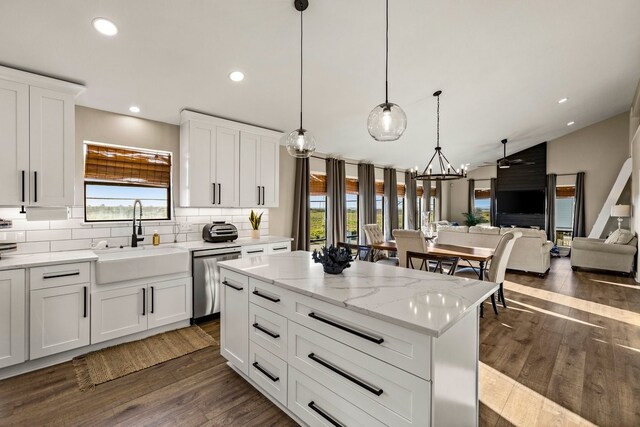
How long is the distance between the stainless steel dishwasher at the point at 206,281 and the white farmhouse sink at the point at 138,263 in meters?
0.15

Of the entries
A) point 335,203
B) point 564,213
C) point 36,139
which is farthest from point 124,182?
point 564,213

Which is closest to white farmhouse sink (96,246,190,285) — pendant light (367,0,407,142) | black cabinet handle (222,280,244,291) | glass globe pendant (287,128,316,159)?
black cabinet handle (222,280,244,291)

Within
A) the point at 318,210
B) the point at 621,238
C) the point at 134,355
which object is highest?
the point at 318,210

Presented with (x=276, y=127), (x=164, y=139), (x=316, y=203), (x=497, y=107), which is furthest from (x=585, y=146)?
(x=164, y=139)

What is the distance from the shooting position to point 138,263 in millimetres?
2957

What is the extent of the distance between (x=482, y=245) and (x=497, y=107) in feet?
8.68

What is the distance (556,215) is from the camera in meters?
8.73

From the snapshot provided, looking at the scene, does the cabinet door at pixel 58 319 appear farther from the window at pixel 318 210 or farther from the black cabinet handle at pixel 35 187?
the window at pixel 318 210

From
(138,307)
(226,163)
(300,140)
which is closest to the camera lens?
(300,140)

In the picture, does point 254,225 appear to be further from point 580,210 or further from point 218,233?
point 580,210

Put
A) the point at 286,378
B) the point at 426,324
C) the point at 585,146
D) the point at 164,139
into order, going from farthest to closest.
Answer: the point at 585,146
the point at 164,139
the point at 286,378
the point at 426,324

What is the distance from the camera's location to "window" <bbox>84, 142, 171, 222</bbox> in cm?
337

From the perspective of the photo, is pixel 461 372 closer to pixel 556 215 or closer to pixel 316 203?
pixel 316 203

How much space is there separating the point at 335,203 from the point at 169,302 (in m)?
3.64
